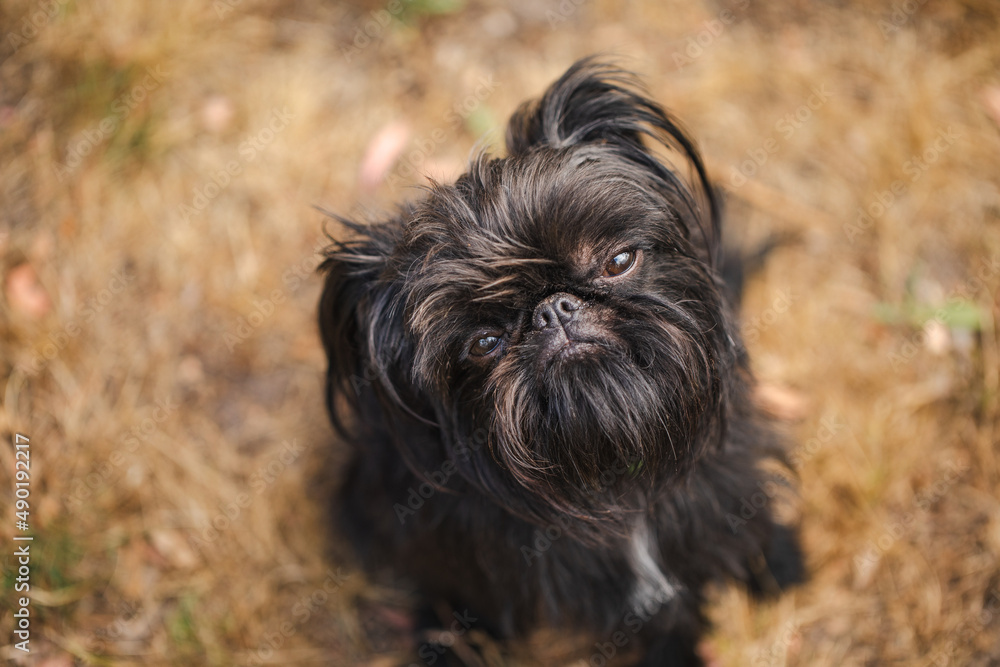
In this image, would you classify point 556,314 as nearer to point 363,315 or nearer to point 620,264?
point 620,264

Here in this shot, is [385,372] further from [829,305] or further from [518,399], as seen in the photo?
[829,305]

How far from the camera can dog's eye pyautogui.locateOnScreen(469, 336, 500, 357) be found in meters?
1.67

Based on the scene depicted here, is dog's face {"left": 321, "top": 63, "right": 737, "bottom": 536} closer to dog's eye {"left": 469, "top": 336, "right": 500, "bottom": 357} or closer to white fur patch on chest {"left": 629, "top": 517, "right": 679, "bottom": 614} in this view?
dog's eye {"left": 469, "top": 336, "right": 500, "bottom": 357}

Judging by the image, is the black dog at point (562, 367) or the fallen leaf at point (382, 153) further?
the fallen leaf at point (382, 153)

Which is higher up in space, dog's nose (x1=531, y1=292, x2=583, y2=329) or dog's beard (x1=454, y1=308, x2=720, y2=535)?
dog's nose (x1=531, y1=292, x2=583, y2=329)

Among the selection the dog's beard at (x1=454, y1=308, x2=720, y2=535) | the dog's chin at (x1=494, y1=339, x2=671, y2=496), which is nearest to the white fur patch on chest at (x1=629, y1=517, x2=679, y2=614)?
the dog's beard at (x1=454, y1=308, x2=720, y2=535)

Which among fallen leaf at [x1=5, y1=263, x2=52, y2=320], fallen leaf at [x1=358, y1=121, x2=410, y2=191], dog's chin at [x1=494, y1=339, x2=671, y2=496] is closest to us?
dog's chin at [x1=494, y1=339, x2=671, y2=496]

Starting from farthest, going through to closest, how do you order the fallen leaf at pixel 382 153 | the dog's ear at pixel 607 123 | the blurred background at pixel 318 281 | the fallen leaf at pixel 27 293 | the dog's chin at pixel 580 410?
the fallen leaf at pixel 382 153 < the fallen leaf at pixel 27 293 < the blurred background at pixel 318 281 < the dog's ear at pixel 607 123 < the dog's chin at pixel 580 410

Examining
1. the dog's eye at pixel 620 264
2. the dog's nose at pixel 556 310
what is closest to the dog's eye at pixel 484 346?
the dog's nose at pixel 556 310

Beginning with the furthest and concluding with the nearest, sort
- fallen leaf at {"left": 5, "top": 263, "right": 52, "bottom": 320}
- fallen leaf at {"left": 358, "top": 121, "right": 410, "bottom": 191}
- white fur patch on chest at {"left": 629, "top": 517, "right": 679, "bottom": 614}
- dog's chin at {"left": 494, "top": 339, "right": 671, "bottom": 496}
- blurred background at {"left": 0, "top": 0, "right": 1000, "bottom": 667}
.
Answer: fallen leaf at {"left": 358, "top": 121, "right": 410, "bottom": 191} < fallen leaf at {"left": 5, "top": 263, "right": 52, "bottom": 320} < blurred background at {"left": 0, "top": 0, "right": 1000, "bottom": 667} < white fur patch on chest at {"left": 629, "top": 517, "right": 679, "bottom": 614} < dog's chin at {"left": 494, "top": 339, "right": 671, "bottom": 496}

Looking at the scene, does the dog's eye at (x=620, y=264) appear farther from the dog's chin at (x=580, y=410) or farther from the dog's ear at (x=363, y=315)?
the dog's ear at (x=363, y=315)

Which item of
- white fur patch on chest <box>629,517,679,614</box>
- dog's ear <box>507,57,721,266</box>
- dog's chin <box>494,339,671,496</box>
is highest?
dog's ear <box>507,57,721,266</box>

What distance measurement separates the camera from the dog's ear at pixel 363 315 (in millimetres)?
1757

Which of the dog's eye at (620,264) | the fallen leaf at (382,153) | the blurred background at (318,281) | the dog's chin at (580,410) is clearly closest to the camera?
the dog's chin at (580,410)
